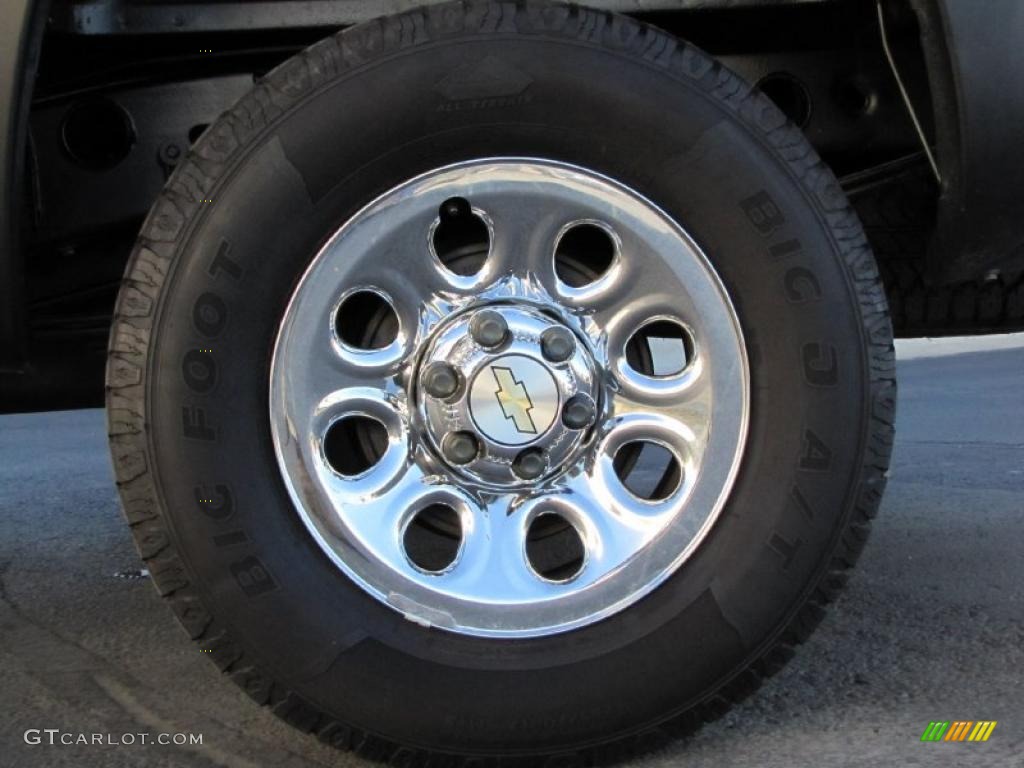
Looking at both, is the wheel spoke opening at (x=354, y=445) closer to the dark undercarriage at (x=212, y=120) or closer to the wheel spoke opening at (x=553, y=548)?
the wheel spoke opening at (x=553, y=548)

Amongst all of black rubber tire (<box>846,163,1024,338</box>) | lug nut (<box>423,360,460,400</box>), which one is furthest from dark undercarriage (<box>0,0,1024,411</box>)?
lug nut (<box>423,360,460,400</box>)

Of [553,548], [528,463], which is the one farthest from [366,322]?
[553,548]

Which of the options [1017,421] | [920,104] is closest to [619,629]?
[920,104]

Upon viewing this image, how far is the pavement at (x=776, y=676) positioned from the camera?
79.0 inches

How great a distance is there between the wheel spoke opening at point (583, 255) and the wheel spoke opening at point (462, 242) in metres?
0.14

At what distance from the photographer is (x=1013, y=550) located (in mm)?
3312

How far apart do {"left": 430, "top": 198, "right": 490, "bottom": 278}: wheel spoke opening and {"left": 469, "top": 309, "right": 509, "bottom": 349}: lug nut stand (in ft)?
0.38

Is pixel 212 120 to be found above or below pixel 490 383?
above

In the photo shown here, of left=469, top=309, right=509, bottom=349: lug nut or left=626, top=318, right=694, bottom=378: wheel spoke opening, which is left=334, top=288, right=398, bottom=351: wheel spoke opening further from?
left=626, top=318, right=694, bottom=378: wheel spoke opening

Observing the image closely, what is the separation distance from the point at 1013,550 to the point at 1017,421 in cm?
310

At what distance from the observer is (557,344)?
1998mm

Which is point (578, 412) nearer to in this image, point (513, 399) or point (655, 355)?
point (513, 399)

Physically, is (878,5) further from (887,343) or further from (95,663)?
(95,663)

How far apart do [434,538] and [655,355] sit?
0.66 metres
